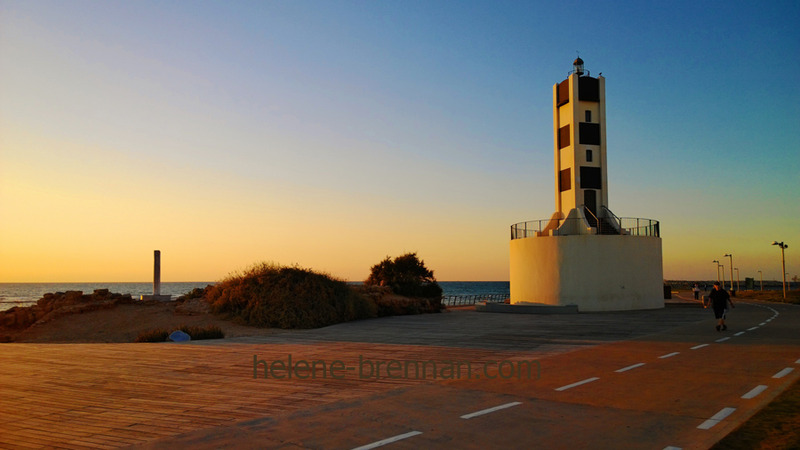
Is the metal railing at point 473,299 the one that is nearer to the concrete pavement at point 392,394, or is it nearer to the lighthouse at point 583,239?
the lighthouse at point 583,239

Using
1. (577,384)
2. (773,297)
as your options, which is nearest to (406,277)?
(577,384)

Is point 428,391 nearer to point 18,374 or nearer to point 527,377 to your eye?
point 527,377

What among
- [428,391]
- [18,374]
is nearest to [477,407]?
[428,391]

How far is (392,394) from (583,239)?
75.7ft

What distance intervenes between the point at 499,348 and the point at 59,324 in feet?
56.0

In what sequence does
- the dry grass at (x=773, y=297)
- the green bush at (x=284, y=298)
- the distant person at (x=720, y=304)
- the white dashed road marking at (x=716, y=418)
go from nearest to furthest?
the white dashed road marking at (x=716, y=418)
the distant person at (x=720, y=304)
the green bush at (x=284, y=298)
the dry grass at (x=773, y=297)

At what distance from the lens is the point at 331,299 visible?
2080 centimetres

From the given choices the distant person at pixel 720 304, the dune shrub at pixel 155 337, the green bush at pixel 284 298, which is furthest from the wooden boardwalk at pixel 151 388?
the distant person at pixel 720 304

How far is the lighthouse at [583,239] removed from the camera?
93.1ft

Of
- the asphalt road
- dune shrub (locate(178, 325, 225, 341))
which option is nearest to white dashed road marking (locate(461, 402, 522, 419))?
the asphalt road

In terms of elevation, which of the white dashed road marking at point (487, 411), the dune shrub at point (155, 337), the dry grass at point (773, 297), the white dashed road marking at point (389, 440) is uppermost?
the white dashed road marking at point (389, 440)

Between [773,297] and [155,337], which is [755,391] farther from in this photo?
[773,297]

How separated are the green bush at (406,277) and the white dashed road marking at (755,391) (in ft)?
77.8

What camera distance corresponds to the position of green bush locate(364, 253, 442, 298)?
31.4 meters
